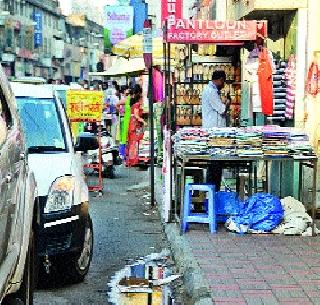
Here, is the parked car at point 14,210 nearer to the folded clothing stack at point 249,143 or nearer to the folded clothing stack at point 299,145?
the folded clothing stack at point 249,143

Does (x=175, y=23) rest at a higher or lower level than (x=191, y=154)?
higher

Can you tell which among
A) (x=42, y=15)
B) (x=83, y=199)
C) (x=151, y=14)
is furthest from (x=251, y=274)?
(x=42, y=15)

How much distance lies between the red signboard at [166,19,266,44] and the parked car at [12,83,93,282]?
248 centimetres

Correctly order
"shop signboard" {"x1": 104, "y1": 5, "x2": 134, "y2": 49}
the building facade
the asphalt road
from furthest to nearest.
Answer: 1. the building facade
2. "shop signboard" {"x1": 104, "y1": 5, "x2": 134, "y2": 49}
3. the asphalt road

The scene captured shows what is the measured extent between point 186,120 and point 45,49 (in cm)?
8393

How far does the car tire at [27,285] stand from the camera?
486 cm

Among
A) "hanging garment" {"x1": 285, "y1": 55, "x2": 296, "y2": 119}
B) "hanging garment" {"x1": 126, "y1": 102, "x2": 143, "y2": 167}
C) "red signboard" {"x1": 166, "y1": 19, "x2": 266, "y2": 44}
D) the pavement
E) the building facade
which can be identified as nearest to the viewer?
the pavement

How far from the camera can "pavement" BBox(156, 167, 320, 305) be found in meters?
6.37

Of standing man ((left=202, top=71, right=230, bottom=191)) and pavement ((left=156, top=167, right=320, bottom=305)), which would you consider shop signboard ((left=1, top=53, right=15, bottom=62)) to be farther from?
pavement ((left=156, top=167, right=320, bottom=305))

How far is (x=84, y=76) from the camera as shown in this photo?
115 metres

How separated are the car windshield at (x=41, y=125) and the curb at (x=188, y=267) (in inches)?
64.0

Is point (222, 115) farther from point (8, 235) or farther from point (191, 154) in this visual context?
point (8, 235)

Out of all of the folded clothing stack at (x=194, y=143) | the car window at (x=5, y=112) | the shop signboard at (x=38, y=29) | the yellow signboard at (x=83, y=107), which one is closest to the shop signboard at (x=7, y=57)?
the shop signboard at (x=38, y=29)

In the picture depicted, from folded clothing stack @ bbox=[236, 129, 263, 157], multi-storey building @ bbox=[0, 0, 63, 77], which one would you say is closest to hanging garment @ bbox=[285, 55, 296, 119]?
folded clothing stack @ bbox=[236, 129, 263, 157]
